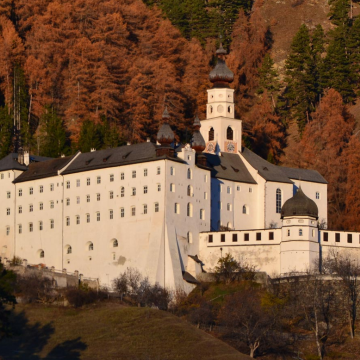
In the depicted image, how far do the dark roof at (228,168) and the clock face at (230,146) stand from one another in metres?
1.62

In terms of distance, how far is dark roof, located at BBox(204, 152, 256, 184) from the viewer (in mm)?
113844

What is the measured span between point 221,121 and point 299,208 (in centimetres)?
1818

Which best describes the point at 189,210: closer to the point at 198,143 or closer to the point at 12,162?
the point at 198,143

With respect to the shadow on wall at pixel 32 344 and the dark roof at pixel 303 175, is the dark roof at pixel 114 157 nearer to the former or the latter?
the dark roof at pixel 303 175

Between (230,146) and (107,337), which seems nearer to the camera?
(107,337)

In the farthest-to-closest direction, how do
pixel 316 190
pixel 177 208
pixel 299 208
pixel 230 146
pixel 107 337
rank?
1. pixel 230 146
2. pixel 316 190
3. pixel 177 208
4. pixel 299 208
5. pixel 107 337

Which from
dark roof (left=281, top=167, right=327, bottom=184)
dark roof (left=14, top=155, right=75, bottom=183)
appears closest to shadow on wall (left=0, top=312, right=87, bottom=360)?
dark roof (left=14, top=155, right=75, bottom=183)

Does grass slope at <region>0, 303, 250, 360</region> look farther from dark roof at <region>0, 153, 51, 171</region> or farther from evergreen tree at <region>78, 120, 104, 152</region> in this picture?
evergreen tree at <region>78, 120, 104, 152</region>

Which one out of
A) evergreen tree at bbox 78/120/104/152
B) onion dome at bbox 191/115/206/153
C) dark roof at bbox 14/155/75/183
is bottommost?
dark roof at bbox 14/155/75/183

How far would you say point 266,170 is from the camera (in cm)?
11725

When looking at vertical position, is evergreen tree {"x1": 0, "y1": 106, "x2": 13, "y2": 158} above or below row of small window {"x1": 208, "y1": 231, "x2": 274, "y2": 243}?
above

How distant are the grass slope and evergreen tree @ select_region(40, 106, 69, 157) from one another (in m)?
25.8

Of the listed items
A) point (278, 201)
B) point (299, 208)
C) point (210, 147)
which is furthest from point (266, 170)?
point (299, 208)

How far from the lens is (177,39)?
152 metres
